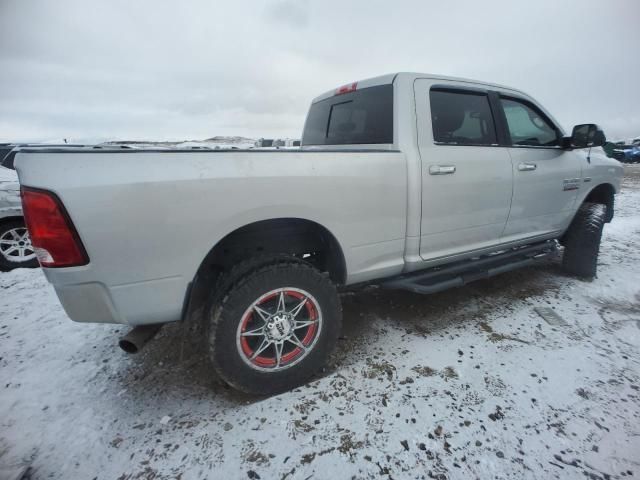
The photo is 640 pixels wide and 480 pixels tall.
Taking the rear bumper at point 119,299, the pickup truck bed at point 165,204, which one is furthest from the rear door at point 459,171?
the rear bumper at point 119,299

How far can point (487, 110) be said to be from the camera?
2793 millimetres

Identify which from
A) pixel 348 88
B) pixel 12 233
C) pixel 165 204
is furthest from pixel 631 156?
pixel 12 233

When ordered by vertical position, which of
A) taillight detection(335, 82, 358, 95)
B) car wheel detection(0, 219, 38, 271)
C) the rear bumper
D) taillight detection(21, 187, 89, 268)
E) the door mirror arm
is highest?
taillight detection(335, 82, 358, 95)

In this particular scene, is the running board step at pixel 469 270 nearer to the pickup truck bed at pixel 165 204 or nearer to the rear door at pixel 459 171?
the rear door at pixel 459 171

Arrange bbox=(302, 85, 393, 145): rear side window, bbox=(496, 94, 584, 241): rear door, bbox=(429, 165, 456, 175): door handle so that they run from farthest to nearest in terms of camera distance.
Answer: bbox=(496, 94, 584, 241): rear door → bbox=(302, 85, 393, 145): rear side window → bbox=(429, 165, 456, 175): door handle

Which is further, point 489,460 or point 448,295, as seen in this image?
point 448,295

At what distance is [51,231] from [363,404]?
6.19 ft

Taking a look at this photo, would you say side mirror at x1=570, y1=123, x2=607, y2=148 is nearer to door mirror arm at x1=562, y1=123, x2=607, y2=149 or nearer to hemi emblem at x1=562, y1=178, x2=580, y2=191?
door mirror arm at x1=562, y1=123, x2=607, y2=149

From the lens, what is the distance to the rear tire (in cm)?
353

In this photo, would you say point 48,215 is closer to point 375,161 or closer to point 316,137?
point 375,161

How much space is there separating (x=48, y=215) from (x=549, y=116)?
422 centimetres

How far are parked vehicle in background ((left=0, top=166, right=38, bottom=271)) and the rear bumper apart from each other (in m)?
3.99

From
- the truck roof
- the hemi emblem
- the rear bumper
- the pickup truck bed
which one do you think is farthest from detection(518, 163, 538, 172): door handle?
the rear bumper

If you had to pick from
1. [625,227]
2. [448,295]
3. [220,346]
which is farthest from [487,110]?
[625,227]
